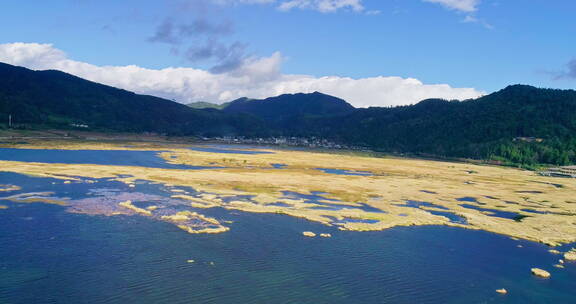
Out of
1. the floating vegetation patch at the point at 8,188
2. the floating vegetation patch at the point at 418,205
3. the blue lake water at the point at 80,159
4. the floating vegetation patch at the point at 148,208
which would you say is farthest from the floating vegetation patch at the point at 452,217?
the blue lake water at the point at 80,159

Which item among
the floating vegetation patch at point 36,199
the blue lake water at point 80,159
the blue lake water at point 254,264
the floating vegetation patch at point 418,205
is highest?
the blue lake water at point 80,159

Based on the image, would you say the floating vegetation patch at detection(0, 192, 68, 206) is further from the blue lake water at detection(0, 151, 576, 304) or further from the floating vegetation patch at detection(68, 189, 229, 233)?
the blue lake water at detection(0, 151, 576, 304)

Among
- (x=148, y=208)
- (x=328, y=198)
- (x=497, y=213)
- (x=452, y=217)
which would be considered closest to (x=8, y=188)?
(x=148, y=208)

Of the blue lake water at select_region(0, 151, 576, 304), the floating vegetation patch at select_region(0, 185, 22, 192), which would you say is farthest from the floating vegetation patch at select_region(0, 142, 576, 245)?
A: the floating vegetation patch at select_region(0, 185, 22, 192)

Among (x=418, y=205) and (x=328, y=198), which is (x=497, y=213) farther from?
(x=328, y=198)

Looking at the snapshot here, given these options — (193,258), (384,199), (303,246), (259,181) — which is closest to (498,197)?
(384,199)

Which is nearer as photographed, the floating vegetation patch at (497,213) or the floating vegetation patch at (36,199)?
the floating vegetation patch at (36,199)

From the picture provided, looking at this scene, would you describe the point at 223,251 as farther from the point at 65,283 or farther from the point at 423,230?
the point at 423,230

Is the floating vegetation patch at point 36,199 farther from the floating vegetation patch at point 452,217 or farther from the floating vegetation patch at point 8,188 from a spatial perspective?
the floating vegetation patch at point 452,217

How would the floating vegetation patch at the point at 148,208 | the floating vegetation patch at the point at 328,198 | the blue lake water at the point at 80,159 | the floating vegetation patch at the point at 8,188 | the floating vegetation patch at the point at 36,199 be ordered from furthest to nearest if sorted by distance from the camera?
the blue lake water at the point at 80,159 < the floating vegetation patch at the point at 8,188 < the floating vegetation patch at the point at 328,198 < the floating vegetation patch at the point at 36,199 < the floating vegetation patch at the point at 148,208
